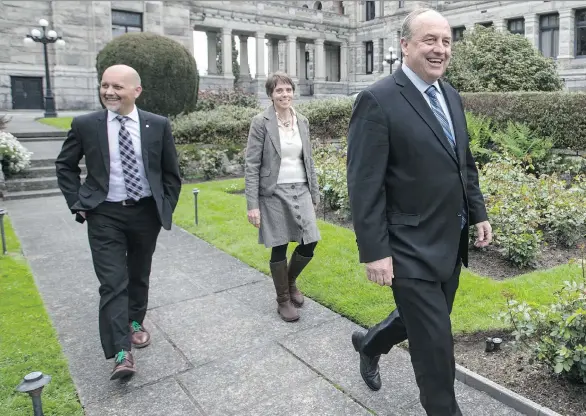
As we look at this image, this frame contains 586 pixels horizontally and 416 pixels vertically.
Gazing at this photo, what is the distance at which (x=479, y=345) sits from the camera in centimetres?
432

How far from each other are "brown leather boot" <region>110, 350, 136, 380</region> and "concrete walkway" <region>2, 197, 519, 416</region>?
14cm

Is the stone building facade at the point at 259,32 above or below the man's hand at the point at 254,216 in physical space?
above

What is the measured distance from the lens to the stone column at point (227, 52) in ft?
139

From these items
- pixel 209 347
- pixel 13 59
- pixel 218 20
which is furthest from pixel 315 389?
pixel 218 20

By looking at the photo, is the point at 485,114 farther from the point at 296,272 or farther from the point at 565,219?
the point at 296,272

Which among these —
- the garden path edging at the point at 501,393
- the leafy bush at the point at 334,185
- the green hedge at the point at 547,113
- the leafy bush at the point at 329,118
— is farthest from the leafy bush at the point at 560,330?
the leafy bush at the point at 329,118

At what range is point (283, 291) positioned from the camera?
5000 millimetres

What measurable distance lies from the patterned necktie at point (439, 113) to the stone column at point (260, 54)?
43.6 meters

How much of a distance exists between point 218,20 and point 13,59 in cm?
1774

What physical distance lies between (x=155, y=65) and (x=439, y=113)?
45.4ft

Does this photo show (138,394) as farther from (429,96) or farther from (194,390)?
(429,96)

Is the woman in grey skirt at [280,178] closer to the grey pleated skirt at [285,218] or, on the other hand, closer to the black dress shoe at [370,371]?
the grey pleated skirt at [285,218]

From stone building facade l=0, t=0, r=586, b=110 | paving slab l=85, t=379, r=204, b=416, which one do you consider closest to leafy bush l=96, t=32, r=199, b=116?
paving slab l=85, t=379, r=204, b=416

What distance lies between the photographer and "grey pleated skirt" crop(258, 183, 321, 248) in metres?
4.77
